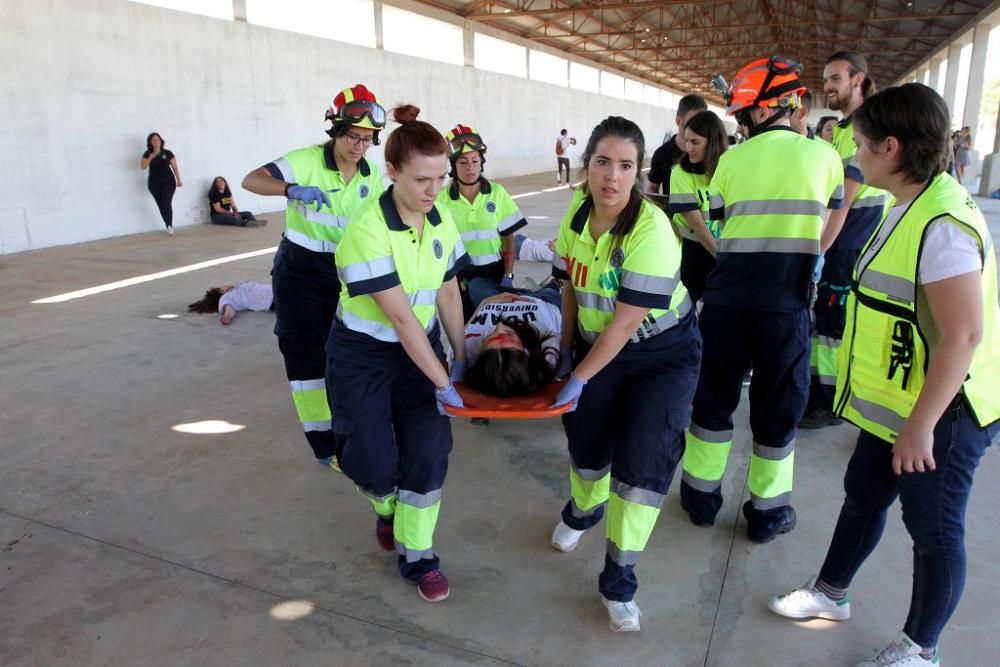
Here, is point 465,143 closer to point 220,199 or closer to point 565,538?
point 565,538

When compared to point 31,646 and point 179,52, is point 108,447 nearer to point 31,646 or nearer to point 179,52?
point 31,646

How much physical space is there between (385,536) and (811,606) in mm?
1498

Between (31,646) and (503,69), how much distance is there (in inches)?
829

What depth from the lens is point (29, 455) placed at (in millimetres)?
3281

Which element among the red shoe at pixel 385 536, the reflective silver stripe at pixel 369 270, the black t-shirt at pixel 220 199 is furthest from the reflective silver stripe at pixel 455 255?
the black t-shirt at pixel 220 199

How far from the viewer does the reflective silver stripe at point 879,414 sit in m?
1.75

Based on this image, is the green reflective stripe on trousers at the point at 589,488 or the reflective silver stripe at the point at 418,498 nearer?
the reflective silver stripe at the point at 418,498

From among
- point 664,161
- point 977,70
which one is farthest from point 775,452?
point 977,70

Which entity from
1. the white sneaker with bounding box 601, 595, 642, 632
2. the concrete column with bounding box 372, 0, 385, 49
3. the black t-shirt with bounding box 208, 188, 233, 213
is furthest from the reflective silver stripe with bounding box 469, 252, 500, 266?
the concrete column with bounding box 372, 0, 385, 49

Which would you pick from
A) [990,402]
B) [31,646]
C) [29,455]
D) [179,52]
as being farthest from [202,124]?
[990,402]

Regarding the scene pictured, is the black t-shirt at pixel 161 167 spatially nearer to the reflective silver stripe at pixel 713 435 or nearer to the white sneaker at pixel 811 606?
the reflective silver stripe at pixel 713 435

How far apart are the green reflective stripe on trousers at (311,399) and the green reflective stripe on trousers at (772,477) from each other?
187 centimetres

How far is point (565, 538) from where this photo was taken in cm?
255

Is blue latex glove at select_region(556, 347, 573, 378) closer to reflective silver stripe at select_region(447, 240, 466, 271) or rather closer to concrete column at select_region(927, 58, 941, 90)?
reflective silver stripe at select_region(447, 240, 466, 271)
